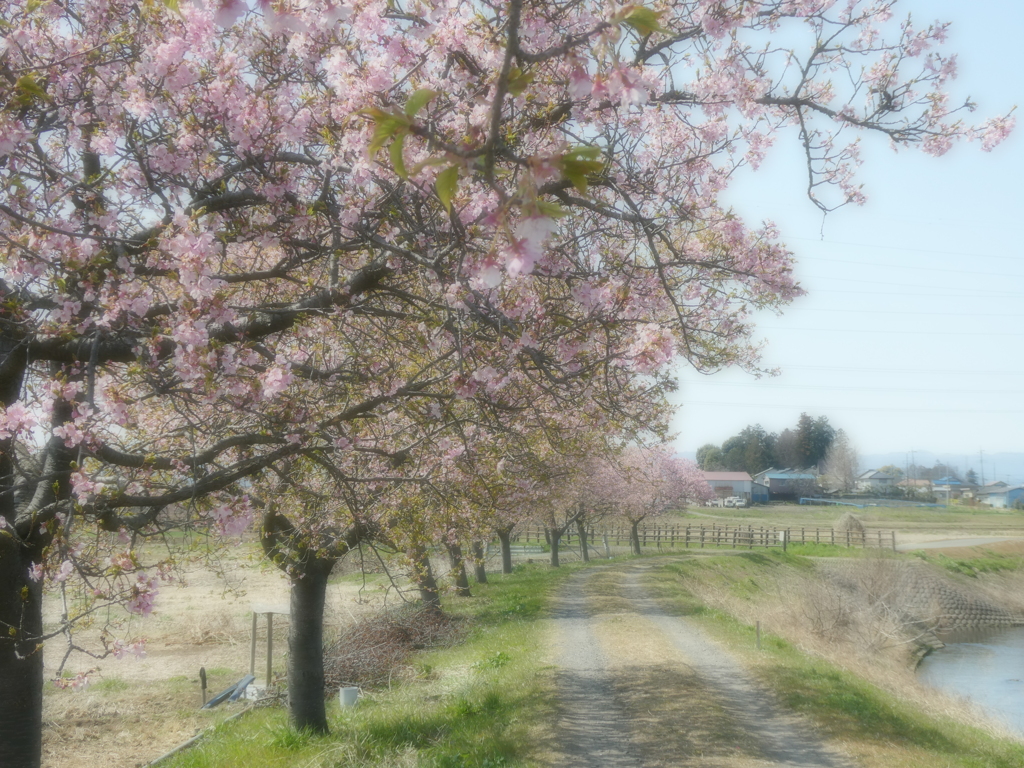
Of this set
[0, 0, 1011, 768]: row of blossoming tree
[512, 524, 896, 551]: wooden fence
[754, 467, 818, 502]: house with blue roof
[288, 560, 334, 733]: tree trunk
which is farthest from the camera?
[754, 467, 818, 502]: house with blue roof

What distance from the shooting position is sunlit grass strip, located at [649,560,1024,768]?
31.6ft

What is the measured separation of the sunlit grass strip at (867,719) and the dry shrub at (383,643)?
6.69m

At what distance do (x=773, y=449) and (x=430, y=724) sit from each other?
10353 centimetres

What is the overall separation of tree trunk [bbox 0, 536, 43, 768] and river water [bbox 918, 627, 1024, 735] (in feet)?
55.4

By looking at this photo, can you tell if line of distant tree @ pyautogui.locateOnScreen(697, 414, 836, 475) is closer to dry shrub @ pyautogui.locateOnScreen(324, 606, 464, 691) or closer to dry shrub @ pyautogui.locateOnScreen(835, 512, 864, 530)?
dry shrub @ pyautogui.locateOnScreen(835, 512, 864, 530)

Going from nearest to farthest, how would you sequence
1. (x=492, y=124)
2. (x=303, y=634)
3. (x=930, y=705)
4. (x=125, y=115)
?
1. (x=492, y=124)
2. (x=125, y=115)
3. (x=303, y=634)
4. (x=930, y=705)

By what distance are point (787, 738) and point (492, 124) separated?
10.4 metres

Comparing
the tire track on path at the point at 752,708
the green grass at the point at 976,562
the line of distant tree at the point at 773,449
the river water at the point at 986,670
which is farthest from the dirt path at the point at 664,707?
the line of distant tree at the point at 773,449

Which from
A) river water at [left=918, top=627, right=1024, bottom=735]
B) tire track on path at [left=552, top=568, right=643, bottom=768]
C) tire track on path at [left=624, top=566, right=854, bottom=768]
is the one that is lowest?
river water at [left=918, top=627, right=1024, bottom=735]

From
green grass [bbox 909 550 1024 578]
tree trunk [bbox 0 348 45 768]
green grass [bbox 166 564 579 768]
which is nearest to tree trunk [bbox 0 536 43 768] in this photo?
tree trunk [bbox 0 348 45 768]

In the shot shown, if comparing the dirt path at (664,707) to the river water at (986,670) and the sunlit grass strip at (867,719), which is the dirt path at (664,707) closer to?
the sunlit grass strip at (867,719)

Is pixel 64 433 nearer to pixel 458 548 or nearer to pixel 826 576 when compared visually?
pixel 458 548

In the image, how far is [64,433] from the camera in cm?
486

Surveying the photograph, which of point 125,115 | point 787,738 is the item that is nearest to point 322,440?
point 125,115
